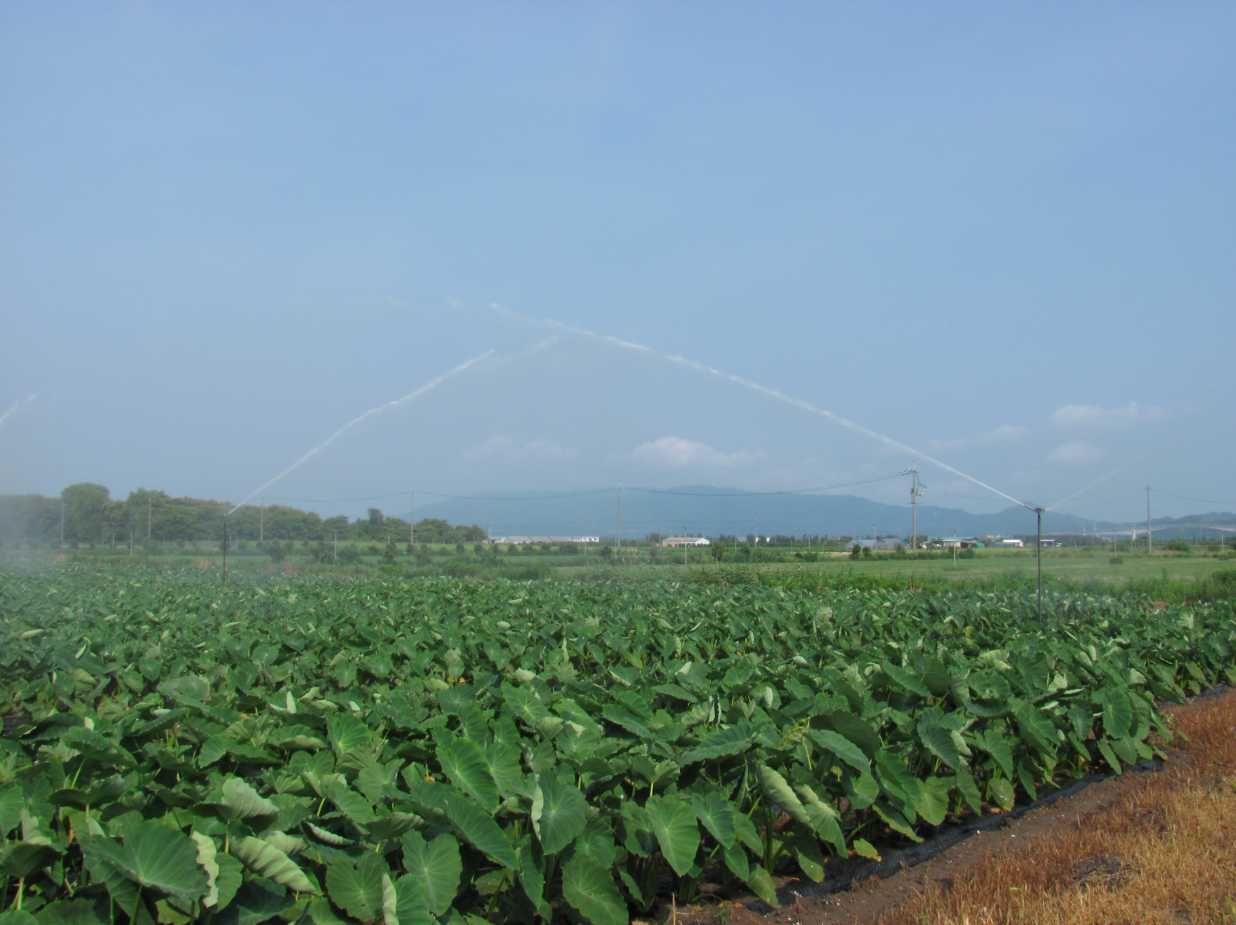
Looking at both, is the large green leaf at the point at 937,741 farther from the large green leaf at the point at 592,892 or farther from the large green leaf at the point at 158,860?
the large green leaf at the point at 158,860

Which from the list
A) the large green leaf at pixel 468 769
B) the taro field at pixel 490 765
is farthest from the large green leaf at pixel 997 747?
the large green leaf at pixel 468 769

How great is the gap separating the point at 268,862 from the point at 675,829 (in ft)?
5.58

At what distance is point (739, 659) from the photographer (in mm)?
7945

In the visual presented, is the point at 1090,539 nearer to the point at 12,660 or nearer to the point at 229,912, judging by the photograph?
the point at 12,660

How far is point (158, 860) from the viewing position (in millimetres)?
3361

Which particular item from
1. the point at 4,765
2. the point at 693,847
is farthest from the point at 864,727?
the point at 4,765

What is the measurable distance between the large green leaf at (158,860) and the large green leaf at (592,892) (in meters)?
1.44

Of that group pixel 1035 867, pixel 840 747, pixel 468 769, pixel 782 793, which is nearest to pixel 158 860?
pixel 468 769

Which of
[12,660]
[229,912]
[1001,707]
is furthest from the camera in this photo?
[12,660]

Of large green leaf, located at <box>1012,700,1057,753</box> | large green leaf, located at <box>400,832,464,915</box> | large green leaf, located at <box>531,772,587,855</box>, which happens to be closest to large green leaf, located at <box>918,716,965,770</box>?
large green leaf, located at <box>1012,700,1057,753</box>

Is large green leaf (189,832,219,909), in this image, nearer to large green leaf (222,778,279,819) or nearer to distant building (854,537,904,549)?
large green leaf (222,778,279,819)

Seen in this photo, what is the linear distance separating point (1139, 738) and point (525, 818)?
17.4 feet

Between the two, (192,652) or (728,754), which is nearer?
(728,754)

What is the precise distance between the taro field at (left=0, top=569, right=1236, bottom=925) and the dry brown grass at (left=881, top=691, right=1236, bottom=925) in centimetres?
54
